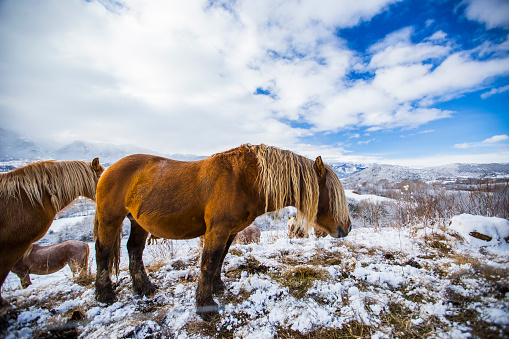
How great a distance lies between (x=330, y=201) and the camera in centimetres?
259

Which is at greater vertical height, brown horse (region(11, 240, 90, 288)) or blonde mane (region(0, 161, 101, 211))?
blonde mane (region(0, 161, 101, 211))

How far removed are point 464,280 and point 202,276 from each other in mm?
2947

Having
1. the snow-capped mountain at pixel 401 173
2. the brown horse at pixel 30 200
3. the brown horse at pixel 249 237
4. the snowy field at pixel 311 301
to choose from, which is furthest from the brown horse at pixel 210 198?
the snow-capped mountain at pixel 401 173

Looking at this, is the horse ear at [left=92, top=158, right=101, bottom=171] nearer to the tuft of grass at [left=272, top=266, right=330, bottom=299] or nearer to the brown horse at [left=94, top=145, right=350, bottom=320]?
the brown horse at [left=94, top=145, right=350, bottom=320]

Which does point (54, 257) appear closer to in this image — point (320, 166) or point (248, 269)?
point (248, 269)

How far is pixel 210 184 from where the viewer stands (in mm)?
2281

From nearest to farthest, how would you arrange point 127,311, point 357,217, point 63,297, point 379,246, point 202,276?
Answer: 1. point 202,276
2. point 127,311
3. point 63,297
4. point 379,246
5. point 357,217

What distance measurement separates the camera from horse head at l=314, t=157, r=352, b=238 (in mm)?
2590

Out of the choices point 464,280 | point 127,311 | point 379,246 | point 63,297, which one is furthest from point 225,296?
point 379,246

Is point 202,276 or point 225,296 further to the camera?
point 225,296

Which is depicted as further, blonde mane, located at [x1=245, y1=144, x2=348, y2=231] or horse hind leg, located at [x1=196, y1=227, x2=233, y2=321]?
blonde mane, located at [x1=245, y1=144, x2=348, y2=231]

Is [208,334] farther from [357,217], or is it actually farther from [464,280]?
[357,217]

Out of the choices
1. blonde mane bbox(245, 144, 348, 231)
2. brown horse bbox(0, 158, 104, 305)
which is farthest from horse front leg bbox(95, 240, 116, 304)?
blonde mane bbox(245, 144, 348, 231)

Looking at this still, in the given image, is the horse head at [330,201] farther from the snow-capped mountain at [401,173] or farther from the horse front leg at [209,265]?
the snow-capped mountain at [401,173]
